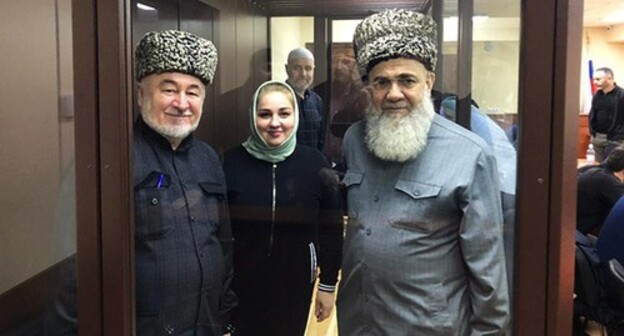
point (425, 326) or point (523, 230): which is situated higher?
point (523, 230)

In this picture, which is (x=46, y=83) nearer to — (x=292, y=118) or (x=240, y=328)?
(x=292, y=118)

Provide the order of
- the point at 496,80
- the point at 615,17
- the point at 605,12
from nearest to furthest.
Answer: the point at 496,80, the point at 605,12, the point at 615,17

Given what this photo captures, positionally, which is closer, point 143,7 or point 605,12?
point 143,7

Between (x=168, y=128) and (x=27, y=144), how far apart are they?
0.33m

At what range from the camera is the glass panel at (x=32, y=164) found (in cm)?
107

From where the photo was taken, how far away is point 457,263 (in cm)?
110

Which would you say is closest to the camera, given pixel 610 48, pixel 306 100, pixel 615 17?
pixel 306 100

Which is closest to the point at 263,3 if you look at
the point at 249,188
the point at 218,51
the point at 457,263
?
the point at 218,51

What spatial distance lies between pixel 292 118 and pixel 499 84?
411mm

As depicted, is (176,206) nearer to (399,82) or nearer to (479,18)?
(399,82)

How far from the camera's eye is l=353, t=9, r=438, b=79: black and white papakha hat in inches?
42.8

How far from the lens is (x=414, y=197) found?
1085 millimetres

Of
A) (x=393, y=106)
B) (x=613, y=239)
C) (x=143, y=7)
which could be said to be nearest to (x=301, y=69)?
(x=393, y=106)

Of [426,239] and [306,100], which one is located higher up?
[306,100]
